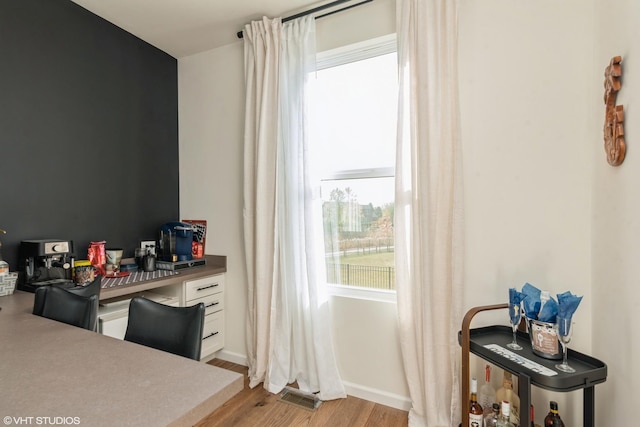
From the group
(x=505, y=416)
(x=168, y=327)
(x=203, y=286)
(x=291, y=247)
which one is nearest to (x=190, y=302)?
(x=203, y=286)

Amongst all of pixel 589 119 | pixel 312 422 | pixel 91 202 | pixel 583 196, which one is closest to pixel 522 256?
pixel 583 196

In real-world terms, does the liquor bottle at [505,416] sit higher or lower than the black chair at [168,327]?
lower

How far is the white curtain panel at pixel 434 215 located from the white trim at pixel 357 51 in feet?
0.67

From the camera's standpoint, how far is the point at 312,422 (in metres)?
1.91

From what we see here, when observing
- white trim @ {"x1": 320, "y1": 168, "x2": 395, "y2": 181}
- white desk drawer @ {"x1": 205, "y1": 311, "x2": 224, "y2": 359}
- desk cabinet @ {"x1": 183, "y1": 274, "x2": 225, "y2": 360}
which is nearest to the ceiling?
white trim @ {"x1": 320, "y1": 168, "x2": 395, "y2": 181}

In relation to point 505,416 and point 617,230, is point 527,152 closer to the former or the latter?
point 617,230

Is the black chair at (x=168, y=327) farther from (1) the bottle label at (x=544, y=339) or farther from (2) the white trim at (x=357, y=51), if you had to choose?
(2) the white trim at (x=357, y=51)

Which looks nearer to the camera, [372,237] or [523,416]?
[523,416]

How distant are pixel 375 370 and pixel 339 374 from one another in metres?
0.26

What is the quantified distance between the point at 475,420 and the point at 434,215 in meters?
1.02

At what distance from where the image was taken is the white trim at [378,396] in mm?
2020

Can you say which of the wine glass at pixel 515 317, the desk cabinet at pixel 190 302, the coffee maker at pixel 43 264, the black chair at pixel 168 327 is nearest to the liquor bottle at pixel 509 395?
the wine glass at pixel 515 317

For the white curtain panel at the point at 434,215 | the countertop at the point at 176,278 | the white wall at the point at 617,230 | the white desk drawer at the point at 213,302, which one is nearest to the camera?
the white wall at the point at 617,230

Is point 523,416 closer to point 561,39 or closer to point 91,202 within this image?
point 561,39
